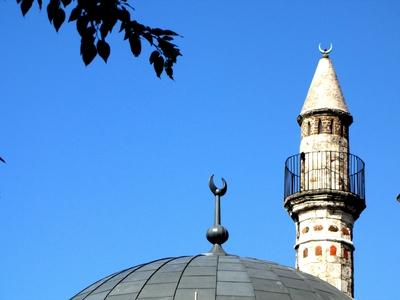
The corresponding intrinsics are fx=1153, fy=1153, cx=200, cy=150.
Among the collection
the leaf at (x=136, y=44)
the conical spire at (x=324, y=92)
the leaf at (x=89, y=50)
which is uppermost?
the conical spire at (x=324, y=92)

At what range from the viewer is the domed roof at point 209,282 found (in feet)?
58.6

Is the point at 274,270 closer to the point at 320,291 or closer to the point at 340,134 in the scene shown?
the point at 320,291

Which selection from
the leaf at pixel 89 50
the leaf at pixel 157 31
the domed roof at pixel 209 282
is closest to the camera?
the leaf at pixel 89 50

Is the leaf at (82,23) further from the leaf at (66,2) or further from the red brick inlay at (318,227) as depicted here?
the red brick inlay at (318,227)

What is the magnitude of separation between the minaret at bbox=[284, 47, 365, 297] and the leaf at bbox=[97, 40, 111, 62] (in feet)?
78.8

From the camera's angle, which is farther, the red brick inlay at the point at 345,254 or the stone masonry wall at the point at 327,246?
the red brick inlay at the point at 345,254

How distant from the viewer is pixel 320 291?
1870 centimetres

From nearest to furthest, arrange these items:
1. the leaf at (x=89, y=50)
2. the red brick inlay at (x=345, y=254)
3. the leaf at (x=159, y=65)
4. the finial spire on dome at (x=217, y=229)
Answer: the leaf at (x=89, y=50)
the leaf at (x=159, y=65)
the finial spire on dome at (x=217, y=229)
the red brick inlay at (x=345, y=254)

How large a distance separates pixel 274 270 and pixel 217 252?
153cm

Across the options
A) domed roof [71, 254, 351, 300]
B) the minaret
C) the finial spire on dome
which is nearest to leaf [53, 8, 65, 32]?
domed roof [71, 254, 351, 300]

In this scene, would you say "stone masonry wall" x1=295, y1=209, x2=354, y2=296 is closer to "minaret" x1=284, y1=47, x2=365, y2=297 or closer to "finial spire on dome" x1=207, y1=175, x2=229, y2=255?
"minaret" x1=284, y1=47, x2=365, y2=297

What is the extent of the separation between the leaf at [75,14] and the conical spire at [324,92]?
25752 millimetres

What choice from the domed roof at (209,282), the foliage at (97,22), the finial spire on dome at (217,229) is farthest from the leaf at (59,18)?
the finial spire on dome at (217,229)

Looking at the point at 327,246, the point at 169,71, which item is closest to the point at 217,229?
the point at 327,246
